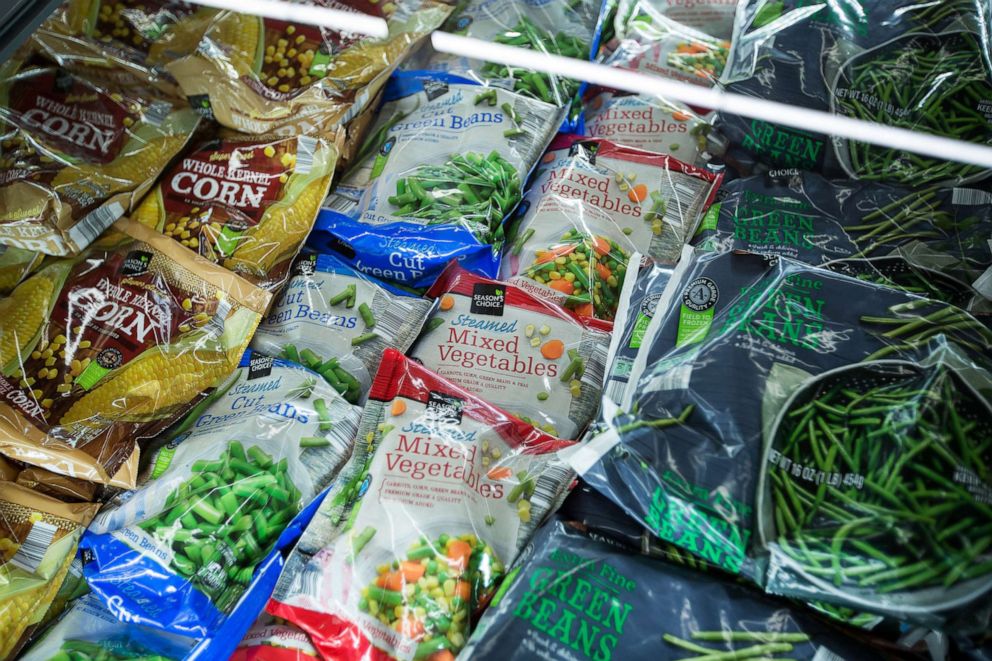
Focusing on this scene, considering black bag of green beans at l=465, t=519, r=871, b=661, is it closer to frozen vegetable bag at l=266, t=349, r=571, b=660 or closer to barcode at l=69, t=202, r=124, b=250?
frozen vegetable bag at l=266, t=349, r=571, b=660

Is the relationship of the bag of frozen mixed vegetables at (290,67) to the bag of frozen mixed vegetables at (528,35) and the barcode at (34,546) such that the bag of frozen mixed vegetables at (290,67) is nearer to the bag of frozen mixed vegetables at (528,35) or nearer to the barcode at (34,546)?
the bag of frozen mixed vegetables at (528,35)

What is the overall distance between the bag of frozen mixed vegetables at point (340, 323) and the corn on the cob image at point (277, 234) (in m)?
0.06

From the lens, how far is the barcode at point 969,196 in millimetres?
1395

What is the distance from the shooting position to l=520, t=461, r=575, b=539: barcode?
48.3 inches

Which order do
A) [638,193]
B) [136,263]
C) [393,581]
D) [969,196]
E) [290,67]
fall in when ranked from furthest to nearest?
[290,67], [638,193], [136,263], [969,196], [393,581]

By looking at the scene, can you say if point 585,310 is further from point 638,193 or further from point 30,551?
point 30,551

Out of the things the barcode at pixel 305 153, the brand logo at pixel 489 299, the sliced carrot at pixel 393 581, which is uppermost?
the barcode at pixel 305 153

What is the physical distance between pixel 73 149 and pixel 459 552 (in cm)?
116

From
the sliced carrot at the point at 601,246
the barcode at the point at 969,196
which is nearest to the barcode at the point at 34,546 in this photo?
the sliced carrot at the point at 601,246

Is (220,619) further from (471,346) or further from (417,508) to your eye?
(471,346)

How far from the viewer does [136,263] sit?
1533 mm

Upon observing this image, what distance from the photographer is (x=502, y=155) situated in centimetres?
171

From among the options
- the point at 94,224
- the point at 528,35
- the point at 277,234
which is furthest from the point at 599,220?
the point at 94,224

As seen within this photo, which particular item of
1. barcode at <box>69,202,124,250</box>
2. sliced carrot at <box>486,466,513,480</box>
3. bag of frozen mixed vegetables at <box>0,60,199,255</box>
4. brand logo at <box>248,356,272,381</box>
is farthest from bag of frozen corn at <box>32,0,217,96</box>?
sliced carrot at <box>486,466,513,480</box>
